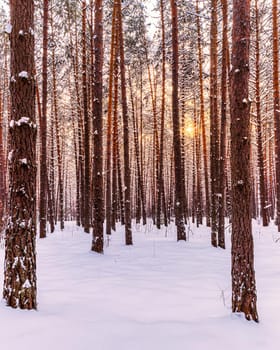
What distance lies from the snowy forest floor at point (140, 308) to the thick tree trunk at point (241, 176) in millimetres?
297

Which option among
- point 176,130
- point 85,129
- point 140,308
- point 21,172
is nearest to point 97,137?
point 176,130

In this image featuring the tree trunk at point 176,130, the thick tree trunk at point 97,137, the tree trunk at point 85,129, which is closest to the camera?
the thick tree trunk at point 97,137

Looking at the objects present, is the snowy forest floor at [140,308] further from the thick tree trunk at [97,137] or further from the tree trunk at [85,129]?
the tree trunk at [85,129]

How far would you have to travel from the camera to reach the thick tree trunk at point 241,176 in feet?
12.3

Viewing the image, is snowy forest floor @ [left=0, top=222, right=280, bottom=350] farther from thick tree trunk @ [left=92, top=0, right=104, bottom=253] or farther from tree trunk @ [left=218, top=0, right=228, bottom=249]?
tree trunk @ [left=218, top=0, right=228, bottom=249]

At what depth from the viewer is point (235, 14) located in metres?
3.92

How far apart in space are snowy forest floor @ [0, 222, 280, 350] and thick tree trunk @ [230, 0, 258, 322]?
11.7 inches

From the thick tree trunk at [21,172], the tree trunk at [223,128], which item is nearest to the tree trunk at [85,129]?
the tree trunk at [223,128]

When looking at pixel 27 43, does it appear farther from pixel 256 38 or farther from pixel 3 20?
pixel 3 20

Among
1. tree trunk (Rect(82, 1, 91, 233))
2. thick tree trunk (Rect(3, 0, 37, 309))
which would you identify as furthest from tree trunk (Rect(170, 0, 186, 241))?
thick tree trunk (Rect(3, 0, 37, 309))

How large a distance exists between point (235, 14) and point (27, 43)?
2.53m

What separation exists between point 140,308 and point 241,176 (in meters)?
2.05

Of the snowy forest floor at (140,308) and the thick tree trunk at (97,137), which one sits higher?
the thick tree trunk at (97,137)

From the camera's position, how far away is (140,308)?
13.3 feet
